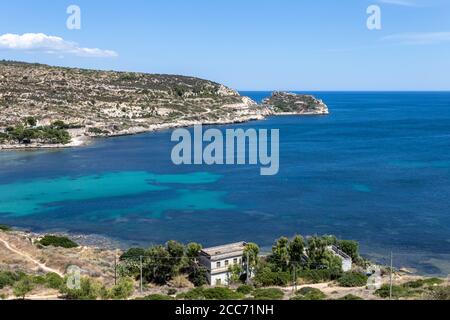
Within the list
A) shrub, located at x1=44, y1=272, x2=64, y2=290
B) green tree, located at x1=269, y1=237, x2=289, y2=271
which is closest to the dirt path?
shrub, located at x1=44, y1=272, x2=64, y2=290

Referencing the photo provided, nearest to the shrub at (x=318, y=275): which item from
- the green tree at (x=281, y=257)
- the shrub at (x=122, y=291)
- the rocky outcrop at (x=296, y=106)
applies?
the green tree at (x=281, y=257)

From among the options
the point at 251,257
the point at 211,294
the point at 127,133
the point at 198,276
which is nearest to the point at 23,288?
the point at 211,294

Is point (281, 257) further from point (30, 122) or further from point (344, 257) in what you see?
point (30, 122)

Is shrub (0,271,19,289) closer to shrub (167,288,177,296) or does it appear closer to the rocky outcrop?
shrub (167,288,177,296)
